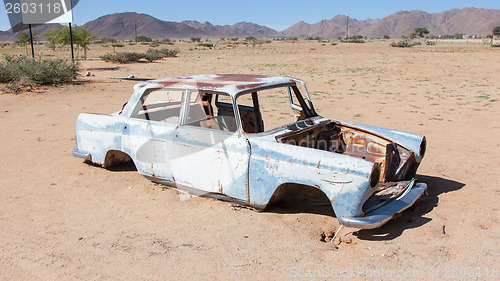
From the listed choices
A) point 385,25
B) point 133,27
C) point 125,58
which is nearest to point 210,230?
point 125,58

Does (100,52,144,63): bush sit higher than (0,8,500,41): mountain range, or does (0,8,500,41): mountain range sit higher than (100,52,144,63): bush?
(0,8,500,41): mountain range

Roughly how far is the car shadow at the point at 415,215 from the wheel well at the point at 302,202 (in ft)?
1.79

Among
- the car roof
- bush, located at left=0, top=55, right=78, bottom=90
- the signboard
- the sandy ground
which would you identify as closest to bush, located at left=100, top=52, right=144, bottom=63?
the signboard

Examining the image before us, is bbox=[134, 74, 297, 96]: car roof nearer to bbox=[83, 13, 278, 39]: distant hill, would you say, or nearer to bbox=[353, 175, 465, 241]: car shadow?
bbox=[353, 175, 465, 241]: car shadow

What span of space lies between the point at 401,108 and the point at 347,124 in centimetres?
615

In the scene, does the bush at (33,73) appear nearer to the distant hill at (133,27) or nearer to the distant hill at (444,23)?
the distant hill at (444,23)

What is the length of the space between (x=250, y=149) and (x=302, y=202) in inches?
41.5

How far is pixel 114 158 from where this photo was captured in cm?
548

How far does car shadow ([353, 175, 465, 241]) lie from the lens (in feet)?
12.6

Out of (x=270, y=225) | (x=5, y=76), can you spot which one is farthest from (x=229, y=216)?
(x=5, y=76)

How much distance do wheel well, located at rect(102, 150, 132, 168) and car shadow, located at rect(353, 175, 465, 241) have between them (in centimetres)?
324

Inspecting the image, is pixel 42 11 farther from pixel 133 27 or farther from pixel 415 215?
pixel 133 27

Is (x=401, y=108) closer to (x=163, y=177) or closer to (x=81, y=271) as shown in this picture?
(x=163, y=177)

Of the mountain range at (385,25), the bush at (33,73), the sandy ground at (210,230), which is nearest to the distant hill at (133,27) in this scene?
the mountain range at (385,25)
